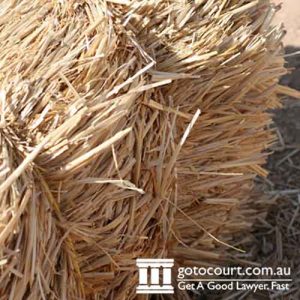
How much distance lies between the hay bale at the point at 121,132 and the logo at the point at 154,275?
0.03m

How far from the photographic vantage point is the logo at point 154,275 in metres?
1.88

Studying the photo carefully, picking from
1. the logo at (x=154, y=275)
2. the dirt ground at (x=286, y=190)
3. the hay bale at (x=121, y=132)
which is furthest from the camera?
the dirt ground at (x=286, y=190)

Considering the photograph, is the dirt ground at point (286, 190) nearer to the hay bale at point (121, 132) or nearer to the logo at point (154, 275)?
the hay bale at point (121, 132)

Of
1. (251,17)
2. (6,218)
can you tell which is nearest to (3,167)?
(6,218)

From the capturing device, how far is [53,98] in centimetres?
168

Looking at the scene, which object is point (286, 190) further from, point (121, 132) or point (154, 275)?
point (121, 132)

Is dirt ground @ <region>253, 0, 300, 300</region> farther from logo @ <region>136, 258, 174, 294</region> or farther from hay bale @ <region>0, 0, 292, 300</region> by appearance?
logo @ <region>136, 258, 174, 294</region>

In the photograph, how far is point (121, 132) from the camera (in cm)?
163

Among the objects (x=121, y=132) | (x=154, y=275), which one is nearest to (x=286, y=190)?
(x=154, y=275)

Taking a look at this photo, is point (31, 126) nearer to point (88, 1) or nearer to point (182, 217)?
point (88, 1)

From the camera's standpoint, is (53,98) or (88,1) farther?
(88,1)

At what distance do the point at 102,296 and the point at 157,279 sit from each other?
0.19 meters

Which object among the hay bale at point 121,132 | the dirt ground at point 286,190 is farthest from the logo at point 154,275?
the dirt ground at point 286,190

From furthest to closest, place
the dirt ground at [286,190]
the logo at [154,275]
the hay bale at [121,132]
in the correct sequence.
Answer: the dirt ground at [286,190]
the logo at [154,275]
the hay bale at [121,132]
